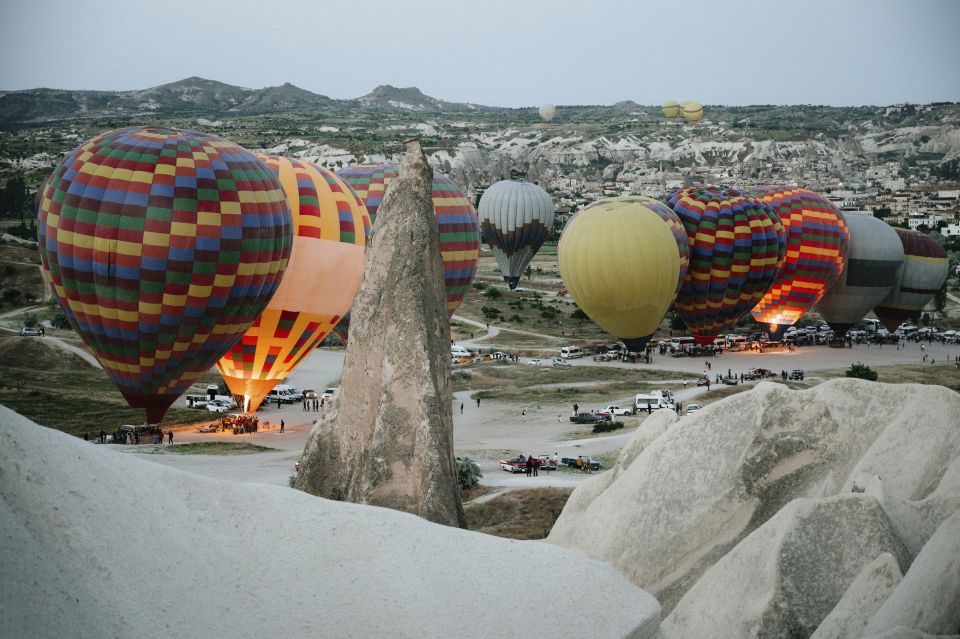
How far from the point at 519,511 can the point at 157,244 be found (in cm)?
1192

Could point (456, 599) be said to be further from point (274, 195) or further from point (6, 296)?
point (6, 296)

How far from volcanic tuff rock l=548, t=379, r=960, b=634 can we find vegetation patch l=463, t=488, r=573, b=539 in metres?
7.02

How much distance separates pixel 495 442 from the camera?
2967 centimetres

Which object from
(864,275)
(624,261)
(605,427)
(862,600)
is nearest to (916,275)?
(864,275)

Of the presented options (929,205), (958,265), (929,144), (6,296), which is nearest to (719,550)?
(6,296)

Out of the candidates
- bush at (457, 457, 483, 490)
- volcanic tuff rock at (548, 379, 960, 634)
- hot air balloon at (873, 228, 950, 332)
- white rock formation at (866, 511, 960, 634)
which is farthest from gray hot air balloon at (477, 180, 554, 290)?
white rock formation at (866, 511, 960, 634)

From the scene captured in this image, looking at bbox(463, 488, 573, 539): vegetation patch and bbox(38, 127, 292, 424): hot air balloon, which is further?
bbox(38, 127, 292, 424): hot air balloon

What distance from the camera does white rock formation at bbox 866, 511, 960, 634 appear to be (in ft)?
21.4

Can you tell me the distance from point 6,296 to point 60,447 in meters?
54.3

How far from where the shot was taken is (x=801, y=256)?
48781mm

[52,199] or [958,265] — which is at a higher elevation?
[52,199]

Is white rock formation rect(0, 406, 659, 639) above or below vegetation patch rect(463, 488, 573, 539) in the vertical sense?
above

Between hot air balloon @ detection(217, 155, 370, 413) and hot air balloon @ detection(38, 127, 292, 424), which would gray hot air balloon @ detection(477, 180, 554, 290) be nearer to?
hot air balloon @ detection(217, 155, 370, 413)

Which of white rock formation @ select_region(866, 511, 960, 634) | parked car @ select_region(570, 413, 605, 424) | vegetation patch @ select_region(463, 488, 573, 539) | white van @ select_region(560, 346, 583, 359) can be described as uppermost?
white rock formation @ select_region(866, 511, 960, 634)
